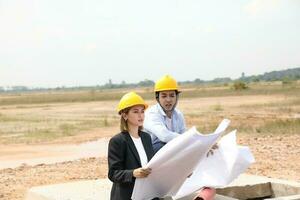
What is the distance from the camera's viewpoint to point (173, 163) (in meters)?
4.73

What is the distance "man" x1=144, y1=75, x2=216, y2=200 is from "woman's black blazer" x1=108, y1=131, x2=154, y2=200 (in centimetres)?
104

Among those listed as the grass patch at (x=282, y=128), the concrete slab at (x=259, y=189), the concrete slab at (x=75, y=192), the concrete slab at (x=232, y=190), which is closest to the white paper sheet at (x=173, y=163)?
the concrete slab at (x=75, y=192)

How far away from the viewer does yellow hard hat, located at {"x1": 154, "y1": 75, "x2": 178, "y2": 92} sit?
5.58 metres

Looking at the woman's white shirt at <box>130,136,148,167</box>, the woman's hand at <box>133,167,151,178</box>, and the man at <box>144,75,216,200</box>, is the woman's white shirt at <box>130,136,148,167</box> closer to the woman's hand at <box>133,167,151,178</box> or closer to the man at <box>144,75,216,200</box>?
the woman's hand at <box>133,167,151,178</box>

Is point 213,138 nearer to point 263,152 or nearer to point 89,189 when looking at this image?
point 89,189

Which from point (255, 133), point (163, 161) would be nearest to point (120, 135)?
point (163, 161)

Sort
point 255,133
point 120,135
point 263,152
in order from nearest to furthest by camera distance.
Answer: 1. point 120,135
2. point 263,152
3. point 255,133

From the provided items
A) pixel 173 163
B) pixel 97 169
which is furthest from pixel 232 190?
pixel 97 169

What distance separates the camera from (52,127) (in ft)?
85.5

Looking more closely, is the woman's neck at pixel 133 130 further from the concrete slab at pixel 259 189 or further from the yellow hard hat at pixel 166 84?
the concrete slab at pixel 259 189

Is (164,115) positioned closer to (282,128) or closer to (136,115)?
(136,115)

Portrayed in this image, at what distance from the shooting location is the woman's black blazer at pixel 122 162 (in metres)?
4.55

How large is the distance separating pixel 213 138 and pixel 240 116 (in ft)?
73.8

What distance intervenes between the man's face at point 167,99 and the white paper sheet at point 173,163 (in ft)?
2.59
